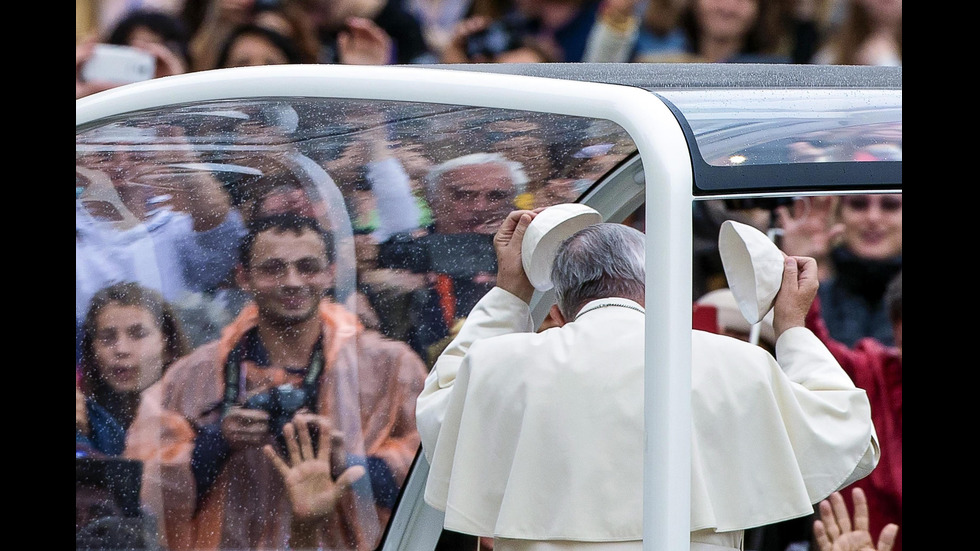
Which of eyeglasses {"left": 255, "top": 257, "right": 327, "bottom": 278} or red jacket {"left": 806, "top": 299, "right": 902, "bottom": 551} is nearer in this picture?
A: eyeglasses {"left": 255, "top": 257, "right": 327, "bottom": 278}

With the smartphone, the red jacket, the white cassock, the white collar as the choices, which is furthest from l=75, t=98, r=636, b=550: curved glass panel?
the smartphone

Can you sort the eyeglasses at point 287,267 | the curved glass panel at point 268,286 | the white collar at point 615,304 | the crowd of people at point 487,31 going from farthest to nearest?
the crowd of people at point 487,31
the eyeglasses at point 287,267
the curved glass panel at point 268,286
the white collar at point 615,304

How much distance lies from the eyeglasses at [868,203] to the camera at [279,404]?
1.90 meters

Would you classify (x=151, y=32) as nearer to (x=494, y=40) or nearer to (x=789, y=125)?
(x=494, y=40)

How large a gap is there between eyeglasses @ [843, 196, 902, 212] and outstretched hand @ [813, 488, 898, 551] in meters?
0.91

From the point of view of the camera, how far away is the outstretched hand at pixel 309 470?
3059 millimetres

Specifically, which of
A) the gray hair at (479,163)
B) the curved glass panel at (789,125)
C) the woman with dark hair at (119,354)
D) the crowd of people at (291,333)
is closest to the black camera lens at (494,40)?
the crowd of people at (291,333)

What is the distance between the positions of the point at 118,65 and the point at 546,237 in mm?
2469

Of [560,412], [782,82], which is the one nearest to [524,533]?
[560,412]

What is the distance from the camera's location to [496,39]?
14.2 feet

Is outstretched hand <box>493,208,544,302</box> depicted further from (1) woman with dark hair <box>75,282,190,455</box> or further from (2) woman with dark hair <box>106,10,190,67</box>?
(2) woman with dark hair <box>106,10,190,67</box>

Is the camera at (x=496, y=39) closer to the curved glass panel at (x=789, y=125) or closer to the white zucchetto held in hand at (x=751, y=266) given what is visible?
the curved glass panel at (x=789, y=125)

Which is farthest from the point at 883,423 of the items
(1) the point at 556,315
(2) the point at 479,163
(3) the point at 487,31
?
(3) the point at 487,31

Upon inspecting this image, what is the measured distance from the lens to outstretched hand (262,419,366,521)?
306 cm
